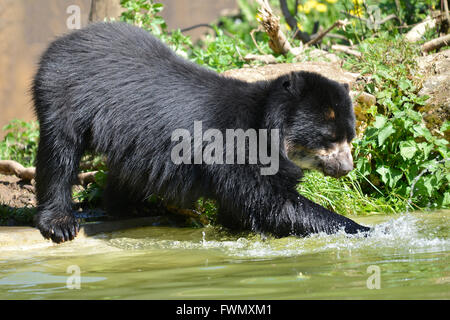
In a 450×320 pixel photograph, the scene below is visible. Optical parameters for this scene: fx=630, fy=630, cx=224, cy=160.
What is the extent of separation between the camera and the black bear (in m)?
4.76

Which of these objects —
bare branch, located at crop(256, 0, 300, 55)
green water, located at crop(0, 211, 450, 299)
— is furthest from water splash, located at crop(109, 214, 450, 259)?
bare branch, located at crop(256, 0, 300, 55)

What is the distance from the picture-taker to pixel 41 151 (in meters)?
5.28

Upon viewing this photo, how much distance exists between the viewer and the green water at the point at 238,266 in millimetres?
3039

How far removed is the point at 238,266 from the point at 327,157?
1571mm

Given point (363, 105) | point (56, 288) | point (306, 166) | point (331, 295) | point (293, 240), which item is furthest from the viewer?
point (363, 105)

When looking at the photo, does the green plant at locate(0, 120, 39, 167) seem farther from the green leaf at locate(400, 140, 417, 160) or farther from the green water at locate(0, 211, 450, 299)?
the green leaf at locate(400, 140, 417, 160)

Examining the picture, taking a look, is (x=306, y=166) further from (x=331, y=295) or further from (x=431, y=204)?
(x=331, y=295)

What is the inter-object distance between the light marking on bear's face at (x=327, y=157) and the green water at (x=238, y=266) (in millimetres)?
583

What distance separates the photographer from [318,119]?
4.83 metres

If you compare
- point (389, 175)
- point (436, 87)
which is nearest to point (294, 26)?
point (436, 87)

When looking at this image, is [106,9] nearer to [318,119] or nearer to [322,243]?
[318,119]

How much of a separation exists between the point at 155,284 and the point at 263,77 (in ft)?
12.3

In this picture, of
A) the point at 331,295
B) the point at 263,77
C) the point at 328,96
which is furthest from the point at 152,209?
the point at 331,295

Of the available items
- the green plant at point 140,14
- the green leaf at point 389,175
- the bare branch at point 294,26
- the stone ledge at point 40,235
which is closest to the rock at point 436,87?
the green leaf at point 389,175
